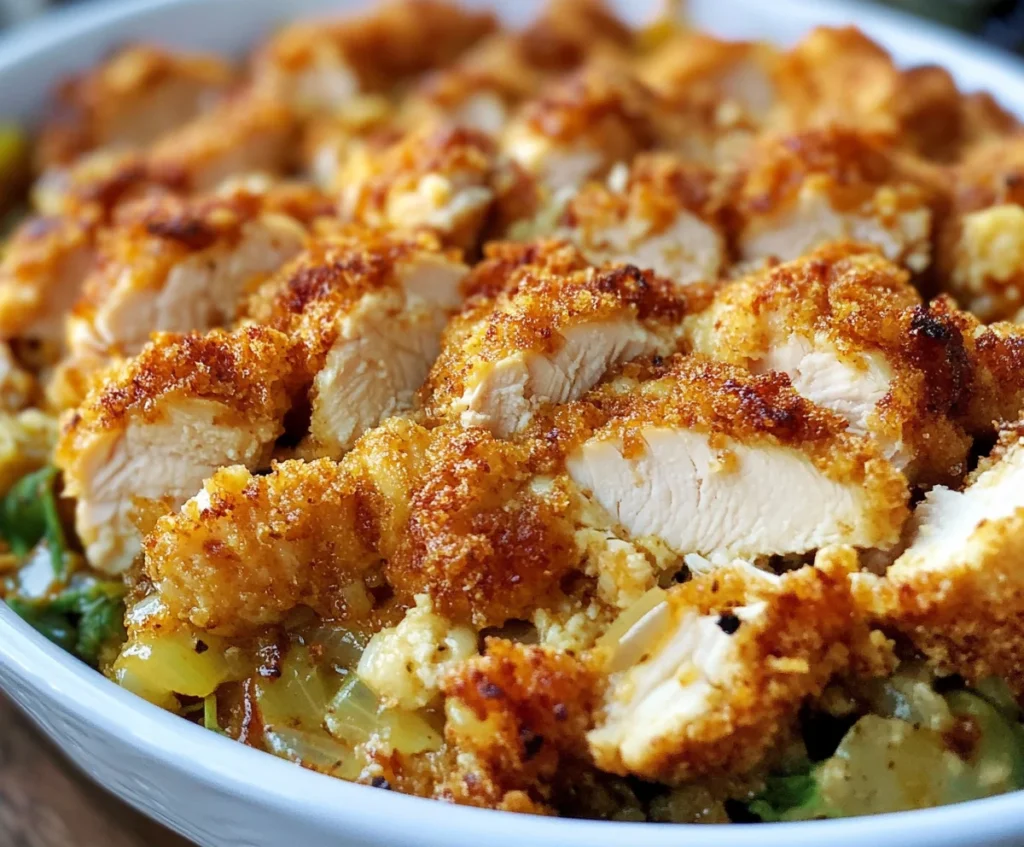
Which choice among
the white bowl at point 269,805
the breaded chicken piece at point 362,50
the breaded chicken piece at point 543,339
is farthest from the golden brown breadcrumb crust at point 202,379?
the breaded chicken piece at point 362,50

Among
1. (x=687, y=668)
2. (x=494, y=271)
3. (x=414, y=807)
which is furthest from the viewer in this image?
(x=494, y=271)

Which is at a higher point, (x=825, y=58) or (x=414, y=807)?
(x=825, y=58)

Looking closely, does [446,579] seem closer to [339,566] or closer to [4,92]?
[339,566]

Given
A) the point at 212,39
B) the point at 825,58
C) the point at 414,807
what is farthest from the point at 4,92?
the point at 414,807

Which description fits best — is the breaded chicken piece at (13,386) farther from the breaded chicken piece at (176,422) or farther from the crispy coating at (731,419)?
the crispy coating at (731,419)

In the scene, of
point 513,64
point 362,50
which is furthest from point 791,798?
point 362,50

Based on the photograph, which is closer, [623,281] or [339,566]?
[339,566]

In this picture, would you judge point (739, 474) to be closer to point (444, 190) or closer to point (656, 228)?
point (656, 228)
